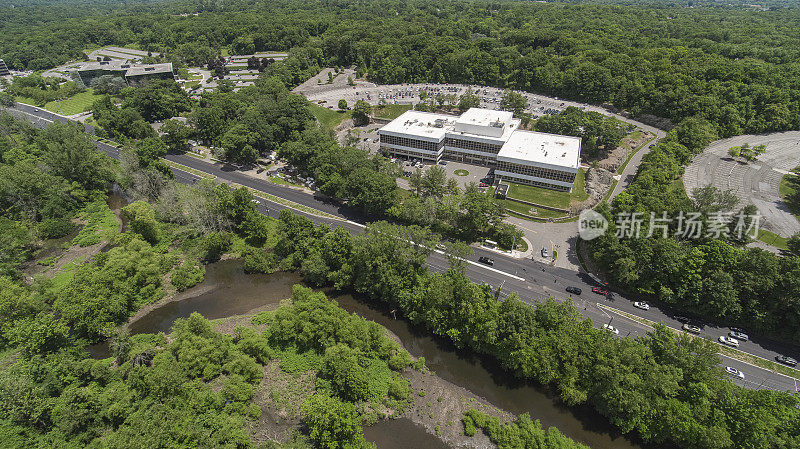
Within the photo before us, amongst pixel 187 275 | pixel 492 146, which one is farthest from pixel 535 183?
pixel 187 275

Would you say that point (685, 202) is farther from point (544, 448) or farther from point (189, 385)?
point (189, 385)

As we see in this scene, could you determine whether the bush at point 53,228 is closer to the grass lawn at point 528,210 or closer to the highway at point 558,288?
the highway at point 558,288

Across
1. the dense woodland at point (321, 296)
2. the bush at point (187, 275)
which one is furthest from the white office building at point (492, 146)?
the bush at point (187, 275)

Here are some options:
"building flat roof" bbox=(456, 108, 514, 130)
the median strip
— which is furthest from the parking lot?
the median strip

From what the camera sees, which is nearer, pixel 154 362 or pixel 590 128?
pixel 154 362

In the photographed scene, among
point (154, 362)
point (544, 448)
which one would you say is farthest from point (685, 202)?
point (154, 362)

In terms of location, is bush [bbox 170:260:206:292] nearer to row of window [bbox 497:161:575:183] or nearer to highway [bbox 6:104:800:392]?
highway [bbox 6:104:800:392]

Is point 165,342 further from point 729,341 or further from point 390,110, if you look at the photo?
point 390,110
